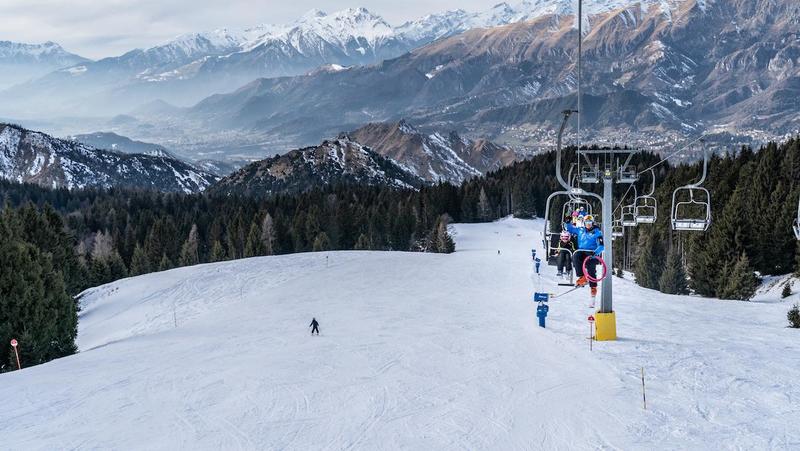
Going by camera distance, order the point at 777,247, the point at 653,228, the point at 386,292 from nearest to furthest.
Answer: the point at 386,292, the point at 777,247, the point at 653,228

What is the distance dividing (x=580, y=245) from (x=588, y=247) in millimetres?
333

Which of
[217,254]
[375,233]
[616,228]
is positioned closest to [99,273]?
[217,254]

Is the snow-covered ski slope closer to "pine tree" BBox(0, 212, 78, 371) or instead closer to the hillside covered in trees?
"pine tree" BBox(0, 212, 78, 371)

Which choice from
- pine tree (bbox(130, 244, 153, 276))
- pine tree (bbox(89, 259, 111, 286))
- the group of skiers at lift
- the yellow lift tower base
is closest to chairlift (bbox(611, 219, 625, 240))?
the group of skiers at lift

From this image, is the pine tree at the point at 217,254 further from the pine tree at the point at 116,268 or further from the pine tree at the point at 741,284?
the pine tree at the point at 741,284

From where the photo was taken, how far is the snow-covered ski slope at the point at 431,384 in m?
14.4

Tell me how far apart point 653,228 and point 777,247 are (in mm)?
19314

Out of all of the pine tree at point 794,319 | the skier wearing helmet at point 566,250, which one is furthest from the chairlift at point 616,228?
the pine tree at point 794,319

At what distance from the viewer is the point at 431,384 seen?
18.5 m

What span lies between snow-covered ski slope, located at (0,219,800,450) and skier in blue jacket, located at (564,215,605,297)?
2.74 metres

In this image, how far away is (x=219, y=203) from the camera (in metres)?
160

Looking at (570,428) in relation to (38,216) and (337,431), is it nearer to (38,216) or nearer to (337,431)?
(337,431)

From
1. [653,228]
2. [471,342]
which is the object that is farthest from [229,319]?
[653,228]

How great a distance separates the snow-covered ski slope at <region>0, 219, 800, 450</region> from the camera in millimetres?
14430
